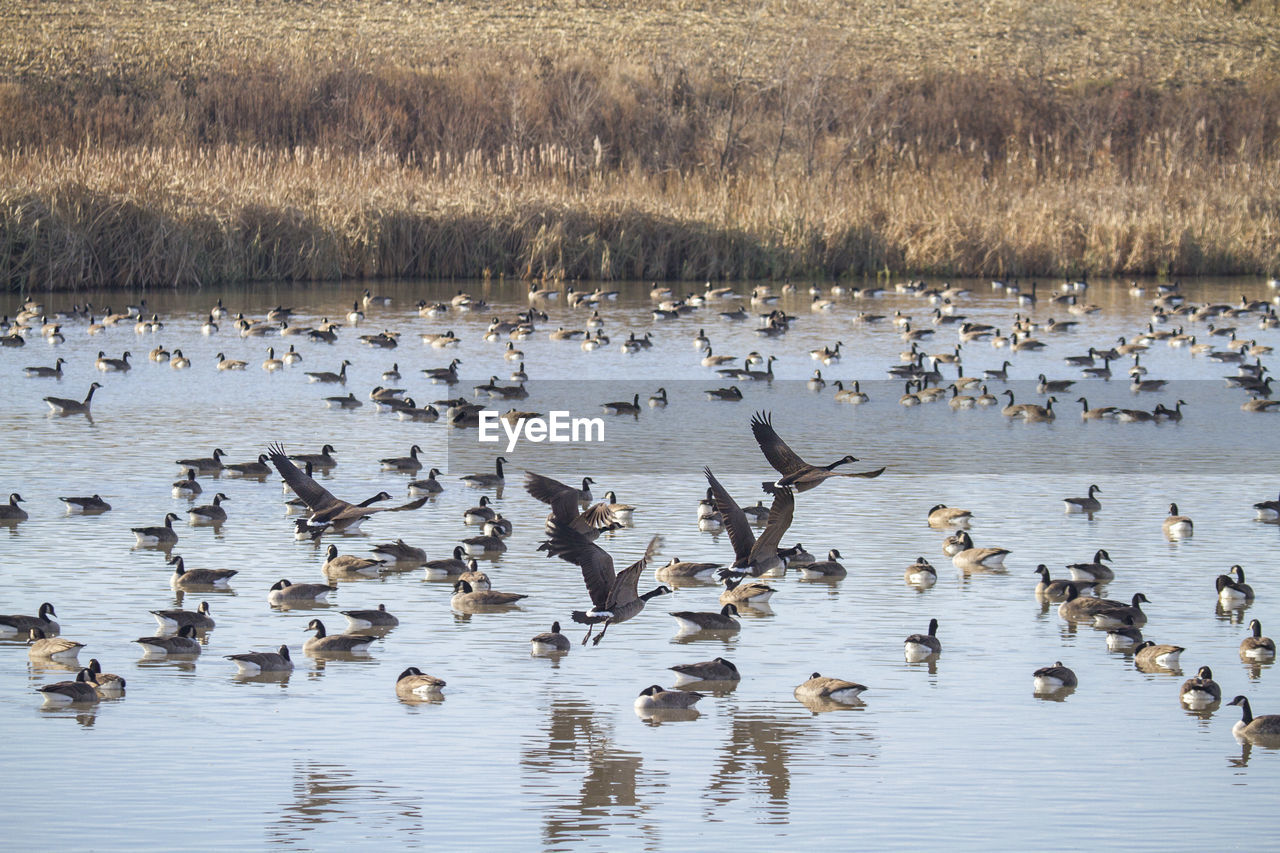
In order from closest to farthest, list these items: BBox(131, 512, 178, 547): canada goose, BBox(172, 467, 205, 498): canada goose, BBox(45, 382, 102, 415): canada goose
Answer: BBox(131, 512, 178, 547): canada goose < BBox(172, 467, 205, 498): canada goose < BBox(45, 382, 102, 415): canada goose

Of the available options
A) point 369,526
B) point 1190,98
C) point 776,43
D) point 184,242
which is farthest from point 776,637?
point 776,43

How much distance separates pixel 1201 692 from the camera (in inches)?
380

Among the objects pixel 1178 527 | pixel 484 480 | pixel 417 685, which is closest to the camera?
pixel 417 685

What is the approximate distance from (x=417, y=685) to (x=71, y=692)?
1.94m

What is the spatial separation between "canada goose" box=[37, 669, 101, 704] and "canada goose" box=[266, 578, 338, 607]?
2423 mm

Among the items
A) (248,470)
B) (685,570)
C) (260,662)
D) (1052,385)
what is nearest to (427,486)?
(248,470)

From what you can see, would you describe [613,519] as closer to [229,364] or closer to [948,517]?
[948,517]

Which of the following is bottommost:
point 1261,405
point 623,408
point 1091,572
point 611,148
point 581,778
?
point 581,778

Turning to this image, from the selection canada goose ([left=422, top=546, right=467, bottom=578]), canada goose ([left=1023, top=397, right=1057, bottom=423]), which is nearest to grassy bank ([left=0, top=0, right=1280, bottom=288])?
canada goose ([left=1023, top=397, right=1057, bottom=423])

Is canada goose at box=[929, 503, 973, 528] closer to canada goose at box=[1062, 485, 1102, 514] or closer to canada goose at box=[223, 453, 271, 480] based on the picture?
canada goose at box=[1062, 485, 1102, 514]

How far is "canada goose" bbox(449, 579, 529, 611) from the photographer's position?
11.8 meters

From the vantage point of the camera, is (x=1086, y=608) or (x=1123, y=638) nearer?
(x=1123, y=638)

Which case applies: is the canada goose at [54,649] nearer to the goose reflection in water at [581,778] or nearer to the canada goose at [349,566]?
the canada goose at [349,566]

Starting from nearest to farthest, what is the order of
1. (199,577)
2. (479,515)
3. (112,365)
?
(199,577), (479,515), (112,365)
